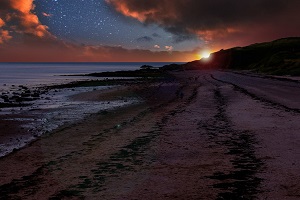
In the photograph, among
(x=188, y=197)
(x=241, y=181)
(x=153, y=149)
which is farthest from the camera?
(x=153, y=149)

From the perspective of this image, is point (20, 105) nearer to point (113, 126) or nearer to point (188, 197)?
point (113, 126)

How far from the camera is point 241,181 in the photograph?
26.4 ft

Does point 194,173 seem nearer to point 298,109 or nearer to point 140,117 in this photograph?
point 140,117

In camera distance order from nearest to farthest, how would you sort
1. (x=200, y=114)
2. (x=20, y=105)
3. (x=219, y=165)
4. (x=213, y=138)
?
(x=219, y=165) → (x=213, y=138) → (x=200, y=114) → (x=20, y=105)

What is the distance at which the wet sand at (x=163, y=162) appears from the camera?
7.63m

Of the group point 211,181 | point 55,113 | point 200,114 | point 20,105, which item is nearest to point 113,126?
point 200,114

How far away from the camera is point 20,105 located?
28953 mm

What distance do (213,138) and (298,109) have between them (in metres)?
9.56

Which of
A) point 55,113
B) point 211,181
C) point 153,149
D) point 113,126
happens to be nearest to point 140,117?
point 113,126

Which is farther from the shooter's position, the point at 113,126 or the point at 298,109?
the point at 298,109

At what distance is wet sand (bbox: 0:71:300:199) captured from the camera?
7.63 m

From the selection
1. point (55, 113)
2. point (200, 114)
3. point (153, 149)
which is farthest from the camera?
point (55, 113)

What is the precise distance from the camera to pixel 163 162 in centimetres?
1002

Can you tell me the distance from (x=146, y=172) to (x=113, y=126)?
8.15 m
